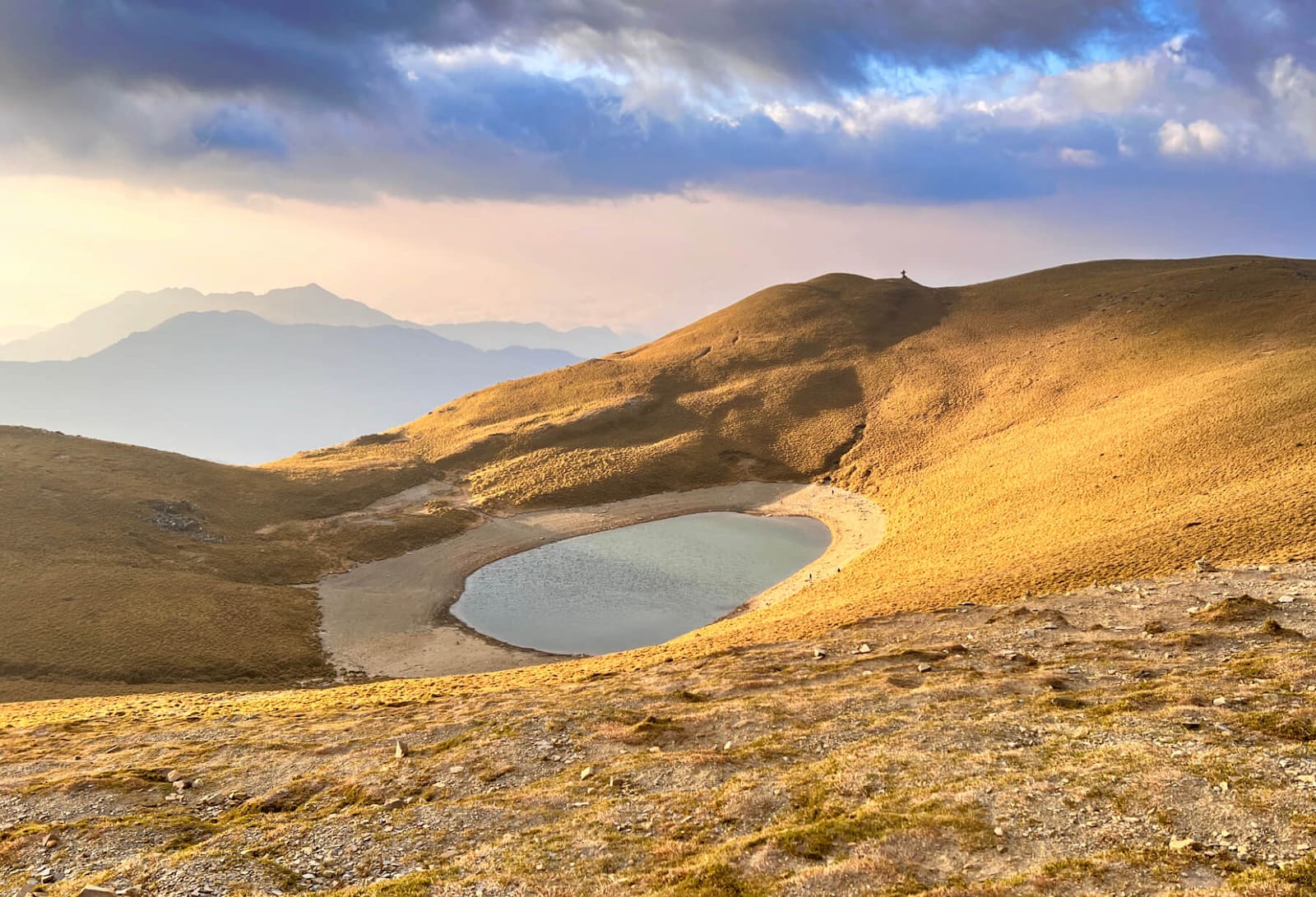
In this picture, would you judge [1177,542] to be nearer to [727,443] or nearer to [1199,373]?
[1199,373]

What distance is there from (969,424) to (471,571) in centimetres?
6235

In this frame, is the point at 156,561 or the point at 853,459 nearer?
the point at 156,561

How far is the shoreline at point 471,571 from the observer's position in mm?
48438

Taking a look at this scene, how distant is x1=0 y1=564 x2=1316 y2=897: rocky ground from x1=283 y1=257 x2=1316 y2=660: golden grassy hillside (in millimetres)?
9217

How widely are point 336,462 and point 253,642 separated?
53.1 meters

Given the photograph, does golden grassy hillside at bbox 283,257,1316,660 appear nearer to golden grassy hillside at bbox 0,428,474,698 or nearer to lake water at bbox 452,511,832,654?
lake water at bbox 452,511,832,654

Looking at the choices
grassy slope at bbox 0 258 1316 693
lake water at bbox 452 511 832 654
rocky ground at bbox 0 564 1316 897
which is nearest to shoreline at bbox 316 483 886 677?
lake water at bbox 452 511 832 654

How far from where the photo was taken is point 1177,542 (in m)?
36.7

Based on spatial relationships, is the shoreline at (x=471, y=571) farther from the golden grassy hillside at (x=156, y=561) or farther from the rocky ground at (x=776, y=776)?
the rocky ground at (x=776, y=776)

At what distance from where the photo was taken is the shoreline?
159ft

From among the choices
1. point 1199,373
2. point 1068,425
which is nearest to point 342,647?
point 1068,425

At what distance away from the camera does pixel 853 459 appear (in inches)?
A: 3538

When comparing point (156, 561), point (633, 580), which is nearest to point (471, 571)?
point (633, 580)

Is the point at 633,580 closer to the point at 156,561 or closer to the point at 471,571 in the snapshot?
the point at 471,571
